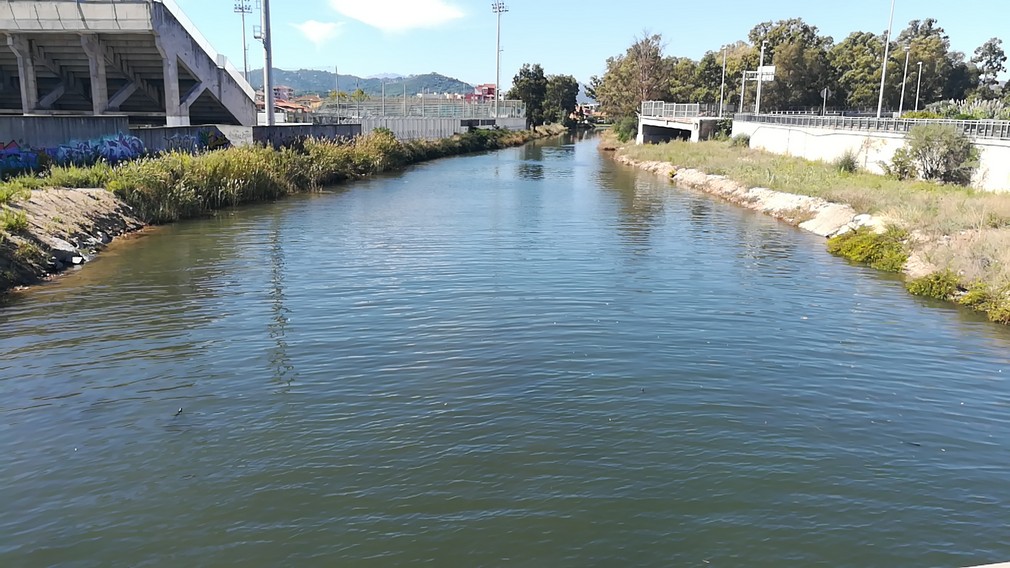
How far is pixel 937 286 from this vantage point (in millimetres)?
20000

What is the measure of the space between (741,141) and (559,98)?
11452 centimetres

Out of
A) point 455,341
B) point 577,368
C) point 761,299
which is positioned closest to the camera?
point 577,368

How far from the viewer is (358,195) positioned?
131ft

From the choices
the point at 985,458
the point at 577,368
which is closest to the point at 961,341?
the point at 985,458

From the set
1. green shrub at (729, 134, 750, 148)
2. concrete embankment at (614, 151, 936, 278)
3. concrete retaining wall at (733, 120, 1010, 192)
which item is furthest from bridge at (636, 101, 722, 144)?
concrete embankment at (614, 151, 936, 278)

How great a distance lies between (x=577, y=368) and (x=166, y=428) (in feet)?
23.0

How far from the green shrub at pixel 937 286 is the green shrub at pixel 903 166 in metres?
16.7

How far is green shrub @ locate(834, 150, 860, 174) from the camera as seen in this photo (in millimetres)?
40209

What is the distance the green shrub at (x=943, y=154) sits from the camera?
3212 centimetres

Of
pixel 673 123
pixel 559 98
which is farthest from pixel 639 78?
pixel 559 98

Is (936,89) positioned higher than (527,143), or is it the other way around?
(936,89)

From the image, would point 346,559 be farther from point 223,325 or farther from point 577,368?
point 223,325

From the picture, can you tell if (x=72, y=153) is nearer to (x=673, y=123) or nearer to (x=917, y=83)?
(x=673, y=123)

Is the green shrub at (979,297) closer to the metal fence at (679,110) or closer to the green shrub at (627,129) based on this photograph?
the metal fence at (679,110)
